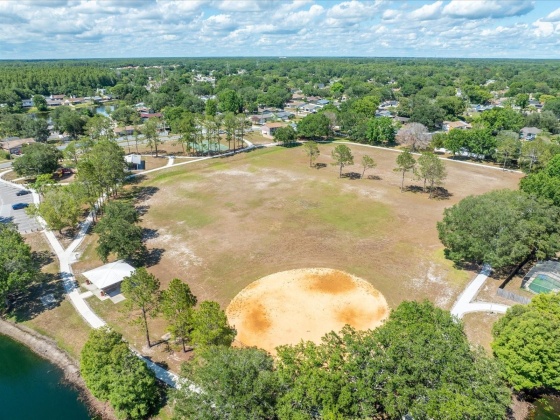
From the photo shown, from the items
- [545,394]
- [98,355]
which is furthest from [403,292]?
[98,355]

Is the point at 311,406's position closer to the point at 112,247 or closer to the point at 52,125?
the point at 112,247

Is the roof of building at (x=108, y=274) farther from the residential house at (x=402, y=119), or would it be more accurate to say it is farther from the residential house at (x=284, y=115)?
the residential house at (x=402, y=119)

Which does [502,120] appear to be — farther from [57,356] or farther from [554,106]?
[57,356]

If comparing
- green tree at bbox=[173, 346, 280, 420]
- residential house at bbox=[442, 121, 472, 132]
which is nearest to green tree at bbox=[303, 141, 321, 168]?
residential house at bbox=[442, 121, 472, 132]

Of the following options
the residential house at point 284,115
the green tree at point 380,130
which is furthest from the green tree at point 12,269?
the residential house at point 284,115

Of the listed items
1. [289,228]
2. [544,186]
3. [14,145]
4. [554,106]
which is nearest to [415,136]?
[544,186]

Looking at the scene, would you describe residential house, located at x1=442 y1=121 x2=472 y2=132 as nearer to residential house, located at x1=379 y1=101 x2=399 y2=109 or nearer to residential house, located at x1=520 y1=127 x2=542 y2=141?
residential house, located at x1=520 y1=127 x2=542 y2=141
